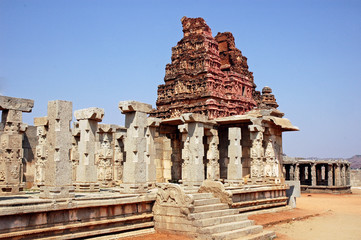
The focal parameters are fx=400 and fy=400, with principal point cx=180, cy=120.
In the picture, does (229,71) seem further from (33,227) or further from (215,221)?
(33,227)

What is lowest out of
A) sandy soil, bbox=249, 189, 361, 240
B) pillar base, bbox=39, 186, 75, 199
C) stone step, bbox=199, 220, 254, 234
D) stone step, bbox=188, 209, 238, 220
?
sandy soil, bbox=249, 189, 361, 240

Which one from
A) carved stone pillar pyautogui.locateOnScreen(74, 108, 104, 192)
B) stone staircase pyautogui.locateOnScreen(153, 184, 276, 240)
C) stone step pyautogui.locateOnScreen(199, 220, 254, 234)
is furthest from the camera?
carved stone pillar pyautogui.locateOnScreen(74, 108, 104, 192)

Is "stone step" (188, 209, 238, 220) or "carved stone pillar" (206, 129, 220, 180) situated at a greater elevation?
"carved stone pillar" (206, 129, 220, 180)

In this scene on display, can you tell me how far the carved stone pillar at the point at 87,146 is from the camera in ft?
48.2

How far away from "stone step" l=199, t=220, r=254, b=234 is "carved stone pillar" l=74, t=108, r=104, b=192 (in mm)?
5595

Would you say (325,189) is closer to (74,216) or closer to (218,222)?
(218,222)

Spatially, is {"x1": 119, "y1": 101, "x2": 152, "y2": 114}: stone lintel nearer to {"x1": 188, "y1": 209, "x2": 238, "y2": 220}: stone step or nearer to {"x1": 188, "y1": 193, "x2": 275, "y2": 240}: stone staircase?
{"x1": 188, "y1": 193, "x2": 275, "y2": 240}: stone staircase

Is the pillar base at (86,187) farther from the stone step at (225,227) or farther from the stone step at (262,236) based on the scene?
the stone step at (262,236)

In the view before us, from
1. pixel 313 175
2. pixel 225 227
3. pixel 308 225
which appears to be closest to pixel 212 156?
pixel 308 225

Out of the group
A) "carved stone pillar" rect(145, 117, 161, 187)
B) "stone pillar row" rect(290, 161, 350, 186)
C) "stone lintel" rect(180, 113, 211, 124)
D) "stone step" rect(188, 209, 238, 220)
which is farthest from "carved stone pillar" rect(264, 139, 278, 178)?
"stone pillar row" rect(290, 161, 350, 186)

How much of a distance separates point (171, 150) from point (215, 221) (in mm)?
10513

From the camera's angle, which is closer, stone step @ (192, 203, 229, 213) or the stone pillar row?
stone step @ (192, 203, 229, 213)

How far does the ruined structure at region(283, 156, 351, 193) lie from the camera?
39.3 m

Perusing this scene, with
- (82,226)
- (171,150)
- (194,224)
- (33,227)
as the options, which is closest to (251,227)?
(194,224)
